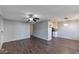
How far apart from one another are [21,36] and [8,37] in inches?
33.0

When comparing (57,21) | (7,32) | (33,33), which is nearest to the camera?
(57,21)

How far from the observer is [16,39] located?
316 cm

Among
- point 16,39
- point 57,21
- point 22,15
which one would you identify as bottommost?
point 16,39

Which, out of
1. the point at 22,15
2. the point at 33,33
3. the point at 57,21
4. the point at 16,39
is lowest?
the point at 16,39
